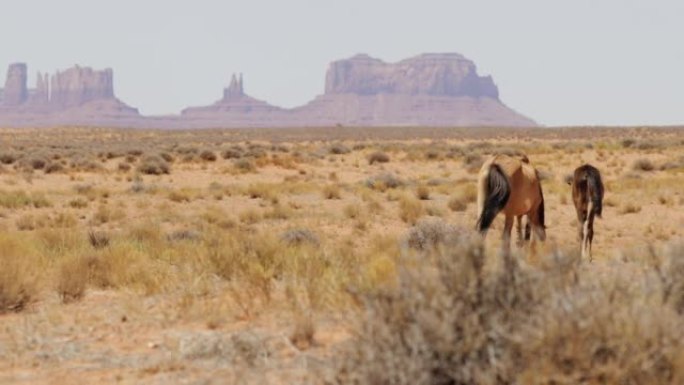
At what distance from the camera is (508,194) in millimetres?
12109

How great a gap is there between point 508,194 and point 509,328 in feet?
23.4

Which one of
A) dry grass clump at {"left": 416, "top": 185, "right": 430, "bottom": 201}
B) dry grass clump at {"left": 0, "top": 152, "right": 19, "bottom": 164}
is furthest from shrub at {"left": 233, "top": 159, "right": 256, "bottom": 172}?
dry grass clump at {"left": 416, "top": 185, "right": 430, "bottom": 201}

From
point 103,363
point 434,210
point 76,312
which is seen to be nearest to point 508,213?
point 76,312

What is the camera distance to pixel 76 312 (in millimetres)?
9203

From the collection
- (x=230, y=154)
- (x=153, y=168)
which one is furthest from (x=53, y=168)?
(x=230, y=154)

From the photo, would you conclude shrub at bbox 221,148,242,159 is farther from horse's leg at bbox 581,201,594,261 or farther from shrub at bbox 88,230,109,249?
horse's leg at bbox 581,201,594,261

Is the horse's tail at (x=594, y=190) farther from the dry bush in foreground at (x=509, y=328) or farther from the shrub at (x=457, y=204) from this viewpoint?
the shrub at (x=457, y=204)

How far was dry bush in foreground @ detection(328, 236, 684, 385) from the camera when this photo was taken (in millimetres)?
4711

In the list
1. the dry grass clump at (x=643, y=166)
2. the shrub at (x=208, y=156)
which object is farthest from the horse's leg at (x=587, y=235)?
the shrub at (x=208, y=156)

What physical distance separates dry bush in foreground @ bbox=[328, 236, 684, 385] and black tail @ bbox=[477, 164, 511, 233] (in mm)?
6103

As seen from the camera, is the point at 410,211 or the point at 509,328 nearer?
the point at 509,328

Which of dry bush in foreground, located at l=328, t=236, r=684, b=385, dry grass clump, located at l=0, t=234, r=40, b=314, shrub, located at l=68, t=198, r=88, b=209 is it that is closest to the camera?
dry bush in foreground, located at l=328, t=236, r=684, b=385

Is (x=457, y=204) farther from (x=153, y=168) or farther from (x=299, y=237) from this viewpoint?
(x=153, y=168)

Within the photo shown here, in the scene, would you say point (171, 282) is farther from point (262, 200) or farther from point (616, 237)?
point (262, 200)
